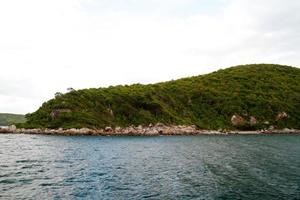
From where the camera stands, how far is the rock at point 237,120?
19650cm

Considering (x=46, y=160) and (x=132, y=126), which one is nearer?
(x=46, y=160)

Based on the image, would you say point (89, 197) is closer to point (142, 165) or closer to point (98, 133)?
point (142, 165)

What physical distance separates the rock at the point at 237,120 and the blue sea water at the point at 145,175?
11171cm

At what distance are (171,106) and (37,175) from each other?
14867cm

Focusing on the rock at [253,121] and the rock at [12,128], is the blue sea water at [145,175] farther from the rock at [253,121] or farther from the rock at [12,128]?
the rock at [253,121]

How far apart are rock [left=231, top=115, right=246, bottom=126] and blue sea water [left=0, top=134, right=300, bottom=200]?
112 metres

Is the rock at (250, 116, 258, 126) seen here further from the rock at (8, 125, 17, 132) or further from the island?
the rock at (8, 125, 17, 132)

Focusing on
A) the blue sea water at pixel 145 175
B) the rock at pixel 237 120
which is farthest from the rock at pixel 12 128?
the rock at pixel 237 120

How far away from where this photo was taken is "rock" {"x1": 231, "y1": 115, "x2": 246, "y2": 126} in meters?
196

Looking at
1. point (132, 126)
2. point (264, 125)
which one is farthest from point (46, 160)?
point (264, 125)

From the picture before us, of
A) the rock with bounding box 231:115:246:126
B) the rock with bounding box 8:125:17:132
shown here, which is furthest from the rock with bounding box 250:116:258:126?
the rock with bounding box 8:125:17:132

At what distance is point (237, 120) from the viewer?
19738cm

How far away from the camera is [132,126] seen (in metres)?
166

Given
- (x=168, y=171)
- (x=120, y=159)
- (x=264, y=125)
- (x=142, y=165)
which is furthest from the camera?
(x=264, y=125)
